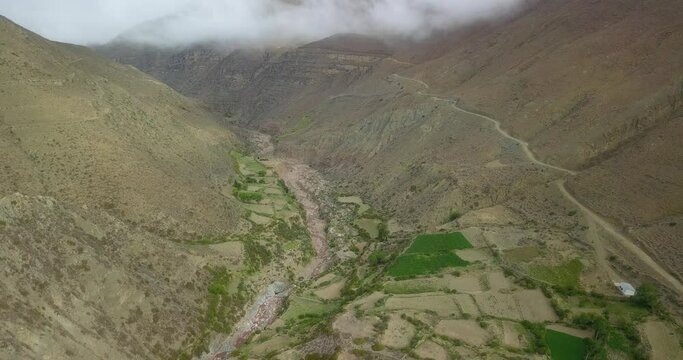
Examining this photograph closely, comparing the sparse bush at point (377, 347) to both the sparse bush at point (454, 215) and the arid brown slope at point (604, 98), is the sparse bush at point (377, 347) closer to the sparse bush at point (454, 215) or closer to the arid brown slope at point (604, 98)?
the arid brown slope at point (604, 98)

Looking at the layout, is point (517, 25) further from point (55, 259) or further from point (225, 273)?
point (55, 259)

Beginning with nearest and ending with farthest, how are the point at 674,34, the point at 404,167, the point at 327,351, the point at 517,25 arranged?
the point at 327,351, the point at 674,34, the point at 404,167, the point at 517,25

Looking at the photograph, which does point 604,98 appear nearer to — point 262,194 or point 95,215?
point 262,194

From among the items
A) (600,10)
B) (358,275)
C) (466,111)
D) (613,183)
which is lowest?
(358,275)

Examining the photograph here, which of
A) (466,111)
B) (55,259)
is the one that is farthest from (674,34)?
(55,259)

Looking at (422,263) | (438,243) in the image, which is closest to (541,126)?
(438,243)

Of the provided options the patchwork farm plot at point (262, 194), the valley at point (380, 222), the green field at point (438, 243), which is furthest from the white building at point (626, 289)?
the patchwork farm plot at point (262, 194)

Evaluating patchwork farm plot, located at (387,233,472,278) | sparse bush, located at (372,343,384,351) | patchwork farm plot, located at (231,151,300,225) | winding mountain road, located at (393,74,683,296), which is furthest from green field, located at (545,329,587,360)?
patchwork farm plot, located at (231,151,300,225)

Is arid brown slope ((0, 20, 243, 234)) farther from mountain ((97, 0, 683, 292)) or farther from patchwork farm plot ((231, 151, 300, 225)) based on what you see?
mountain ((97, 0, 683, 292))
